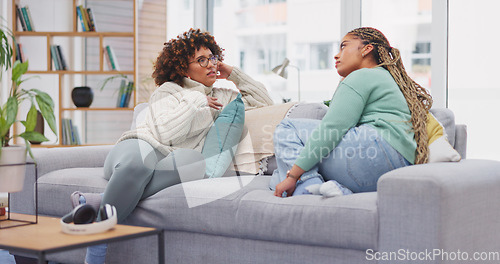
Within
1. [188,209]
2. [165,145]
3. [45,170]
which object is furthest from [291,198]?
[45,170]

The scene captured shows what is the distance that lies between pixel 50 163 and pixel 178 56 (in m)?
0.83

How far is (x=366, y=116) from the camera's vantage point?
82.4 inches

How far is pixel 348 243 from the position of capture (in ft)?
5.83

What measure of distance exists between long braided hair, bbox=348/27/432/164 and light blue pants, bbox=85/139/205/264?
2.92 ft

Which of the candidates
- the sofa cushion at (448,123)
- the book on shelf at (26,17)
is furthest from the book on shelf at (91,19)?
the sofa cushion at (448,123)

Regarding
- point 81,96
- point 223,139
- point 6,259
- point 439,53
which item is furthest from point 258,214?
point 81,96

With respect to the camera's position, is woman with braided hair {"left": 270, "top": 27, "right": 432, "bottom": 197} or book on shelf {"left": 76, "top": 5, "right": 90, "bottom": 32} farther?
book on shelf {"left": 76, "top": 5, "right": 90, "bottom": 32}

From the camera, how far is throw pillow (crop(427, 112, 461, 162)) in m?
2.02

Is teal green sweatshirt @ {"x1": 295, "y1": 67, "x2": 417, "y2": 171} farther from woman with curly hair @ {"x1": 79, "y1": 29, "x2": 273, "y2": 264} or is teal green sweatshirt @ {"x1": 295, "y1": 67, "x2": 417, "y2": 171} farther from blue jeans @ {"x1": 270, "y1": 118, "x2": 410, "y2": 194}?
woman with curly hair @ {"x1": 79, "y1": 29, "x2": 273, "y2": 264}

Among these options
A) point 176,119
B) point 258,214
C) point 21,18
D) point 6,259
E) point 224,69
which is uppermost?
point 21,18

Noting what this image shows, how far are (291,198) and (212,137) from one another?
691mm

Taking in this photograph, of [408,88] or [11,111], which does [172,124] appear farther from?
[408,88]

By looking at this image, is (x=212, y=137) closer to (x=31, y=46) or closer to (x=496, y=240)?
(x=496, y=240)

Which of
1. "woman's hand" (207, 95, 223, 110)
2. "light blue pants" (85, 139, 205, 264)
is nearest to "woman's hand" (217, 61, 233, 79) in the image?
"woman's hand" (207, 95, 223, 110)
